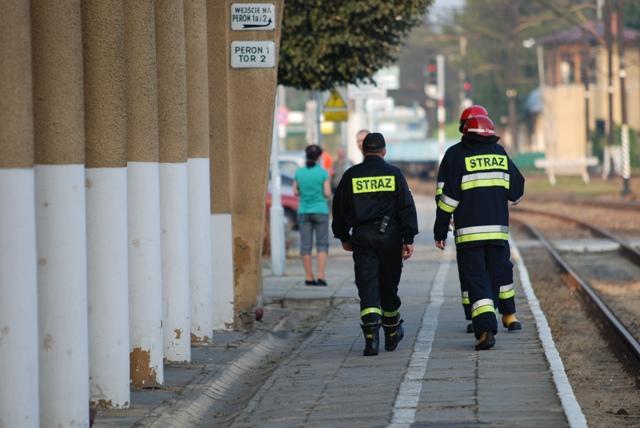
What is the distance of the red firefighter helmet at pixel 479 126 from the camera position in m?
12.7

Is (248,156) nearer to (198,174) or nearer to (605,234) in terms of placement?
(198,174)

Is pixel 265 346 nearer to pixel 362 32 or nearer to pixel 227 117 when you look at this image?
pixel 227 117

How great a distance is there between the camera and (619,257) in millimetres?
27047

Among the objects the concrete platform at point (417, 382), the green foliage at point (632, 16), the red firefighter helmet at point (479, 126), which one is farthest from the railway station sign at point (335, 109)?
the green foliage at point (632, 16)

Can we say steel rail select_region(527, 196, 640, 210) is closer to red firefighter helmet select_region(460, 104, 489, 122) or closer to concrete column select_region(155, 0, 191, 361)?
red firefighter helmet select_region(460, 104, 489, 122)

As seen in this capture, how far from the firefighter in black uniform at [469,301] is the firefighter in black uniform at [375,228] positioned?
0.32 m

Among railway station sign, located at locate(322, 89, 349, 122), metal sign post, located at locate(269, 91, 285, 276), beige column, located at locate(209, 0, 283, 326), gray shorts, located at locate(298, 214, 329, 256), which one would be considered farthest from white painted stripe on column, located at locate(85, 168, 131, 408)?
railway station sign, located at locate(322, 89, 349, 122)

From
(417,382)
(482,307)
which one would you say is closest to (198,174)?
(482,307)

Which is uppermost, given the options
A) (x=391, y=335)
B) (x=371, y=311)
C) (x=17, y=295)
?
(x=17, y=295)

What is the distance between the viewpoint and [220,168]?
15102mm

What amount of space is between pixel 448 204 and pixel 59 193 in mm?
4710

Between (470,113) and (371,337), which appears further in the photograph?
(470,113)

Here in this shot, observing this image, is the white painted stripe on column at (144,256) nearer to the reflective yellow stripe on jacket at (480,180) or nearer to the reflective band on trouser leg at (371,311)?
the reflective band on trouser leg at (371,311)

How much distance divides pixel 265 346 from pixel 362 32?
8583 millimetres
